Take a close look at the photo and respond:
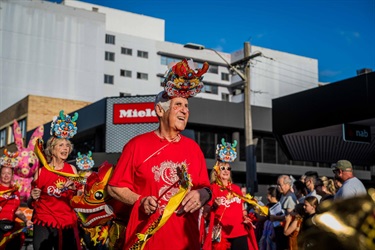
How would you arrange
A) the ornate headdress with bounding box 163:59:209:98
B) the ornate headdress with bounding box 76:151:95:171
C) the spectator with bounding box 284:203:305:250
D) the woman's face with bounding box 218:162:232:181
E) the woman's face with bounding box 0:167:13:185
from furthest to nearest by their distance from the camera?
1. the ornate headdress with bounding box 76:151:95:171
2. the woman's face with bounding box 0:167:13:185
3. the woman's face with bounding box 218:162:232:181
4. the spectator with bounding box 284:203:305:250
5. the ornate headdress with bounding box 163:59:209:98

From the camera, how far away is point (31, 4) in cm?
5047

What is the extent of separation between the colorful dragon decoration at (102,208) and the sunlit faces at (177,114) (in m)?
0.82

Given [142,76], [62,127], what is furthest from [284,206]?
[142,76]

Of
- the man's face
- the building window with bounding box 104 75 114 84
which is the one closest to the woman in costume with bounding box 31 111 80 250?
the man's face

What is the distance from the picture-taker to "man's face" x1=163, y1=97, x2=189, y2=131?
4.03m

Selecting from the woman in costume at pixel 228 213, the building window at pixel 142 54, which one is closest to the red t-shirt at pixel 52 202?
the woman in costume at pixel 228 213

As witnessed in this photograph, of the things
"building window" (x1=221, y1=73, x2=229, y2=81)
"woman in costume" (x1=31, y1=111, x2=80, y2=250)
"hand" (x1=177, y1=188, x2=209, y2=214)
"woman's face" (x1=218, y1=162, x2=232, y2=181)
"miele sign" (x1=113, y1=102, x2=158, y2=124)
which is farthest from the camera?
"building window" (x1=221, y1=73, x2=229, y2=81)

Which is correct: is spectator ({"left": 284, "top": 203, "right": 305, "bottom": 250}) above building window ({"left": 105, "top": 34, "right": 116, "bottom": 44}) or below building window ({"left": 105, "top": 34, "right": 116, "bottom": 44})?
below

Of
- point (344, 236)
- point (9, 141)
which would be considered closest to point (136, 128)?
point (9, 141)

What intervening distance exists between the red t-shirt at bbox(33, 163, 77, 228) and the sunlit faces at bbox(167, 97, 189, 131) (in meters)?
3.41

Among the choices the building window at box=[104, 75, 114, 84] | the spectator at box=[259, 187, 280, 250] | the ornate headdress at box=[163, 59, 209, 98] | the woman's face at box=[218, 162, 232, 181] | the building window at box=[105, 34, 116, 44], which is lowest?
the spectator at box=[259, 187, 280, 250]

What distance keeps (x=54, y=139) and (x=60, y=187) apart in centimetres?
68

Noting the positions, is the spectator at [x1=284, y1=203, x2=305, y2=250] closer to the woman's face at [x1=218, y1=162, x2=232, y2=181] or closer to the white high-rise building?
the woman's face at [x1=218, y1=162, x2=232, y2=181]

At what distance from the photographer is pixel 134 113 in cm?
2786
